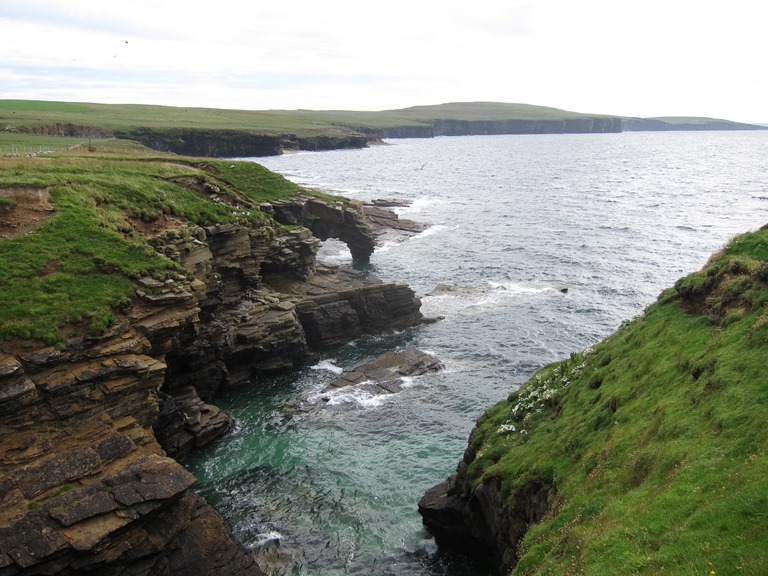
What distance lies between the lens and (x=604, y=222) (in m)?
111

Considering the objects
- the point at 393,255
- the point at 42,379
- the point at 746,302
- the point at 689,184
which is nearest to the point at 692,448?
the point at 746,302

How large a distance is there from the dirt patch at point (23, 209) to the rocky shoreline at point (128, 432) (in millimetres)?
8269

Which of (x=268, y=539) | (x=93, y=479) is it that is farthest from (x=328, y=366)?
(x=93, y=479)

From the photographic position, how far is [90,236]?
39.2 m

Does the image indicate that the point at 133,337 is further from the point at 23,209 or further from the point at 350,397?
the point at 350,397

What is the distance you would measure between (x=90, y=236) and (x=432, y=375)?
27514mm

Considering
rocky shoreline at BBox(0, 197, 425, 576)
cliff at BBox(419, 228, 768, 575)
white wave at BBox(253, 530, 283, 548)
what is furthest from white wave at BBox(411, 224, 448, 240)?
white wave at BBox(253, 530, 283, 548)

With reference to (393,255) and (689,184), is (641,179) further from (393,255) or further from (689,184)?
(393,255)

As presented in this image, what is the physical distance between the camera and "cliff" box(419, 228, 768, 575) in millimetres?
14594

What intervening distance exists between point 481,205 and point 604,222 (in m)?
31.8

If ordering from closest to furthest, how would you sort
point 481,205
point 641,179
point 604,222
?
point 604,222 < point 481,205 < point 641,179

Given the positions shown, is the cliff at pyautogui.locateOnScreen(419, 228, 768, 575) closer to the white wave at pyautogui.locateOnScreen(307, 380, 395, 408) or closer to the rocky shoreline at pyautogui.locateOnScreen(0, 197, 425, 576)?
the rocky shoreline at pyautogui.locateOnScreen(0, 197, 425, 576)

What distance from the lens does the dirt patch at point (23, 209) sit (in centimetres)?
3797

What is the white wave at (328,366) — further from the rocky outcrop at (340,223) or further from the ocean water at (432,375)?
the rocky outcrop at (340,223)
